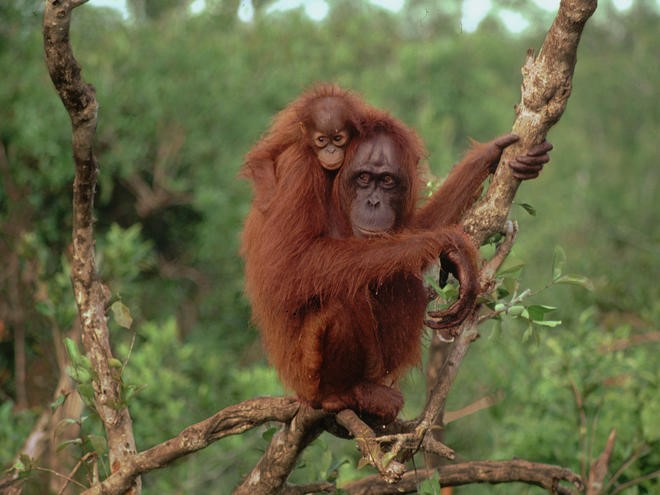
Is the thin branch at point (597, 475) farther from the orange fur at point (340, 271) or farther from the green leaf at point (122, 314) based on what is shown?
the green leaf at point (122, 314)

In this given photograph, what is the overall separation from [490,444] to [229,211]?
434 centimetres

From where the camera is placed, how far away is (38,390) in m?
8.34

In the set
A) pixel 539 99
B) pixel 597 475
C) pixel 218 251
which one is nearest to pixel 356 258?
pixel 539 99

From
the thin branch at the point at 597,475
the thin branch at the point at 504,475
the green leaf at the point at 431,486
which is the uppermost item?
the green leaf at the point at 431,486

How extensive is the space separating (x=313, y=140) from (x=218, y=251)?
756 centimetres

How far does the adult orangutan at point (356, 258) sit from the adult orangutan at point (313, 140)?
0.03m

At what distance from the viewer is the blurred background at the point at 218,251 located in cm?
664

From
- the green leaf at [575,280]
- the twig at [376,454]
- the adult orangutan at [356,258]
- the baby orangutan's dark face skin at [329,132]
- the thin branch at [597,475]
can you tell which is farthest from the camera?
the thin branch at [597,475]

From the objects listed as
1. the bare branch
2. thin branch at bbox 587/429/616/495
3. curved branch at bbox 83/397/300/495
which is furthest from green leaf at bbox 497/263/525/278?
thin branch at bbox 587/429/616/495

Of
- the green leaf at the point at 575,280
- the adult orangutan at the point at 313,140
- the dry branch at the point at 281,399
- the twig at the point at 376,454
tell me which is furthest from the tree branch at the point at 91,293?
the green leaf at the point at 575,280

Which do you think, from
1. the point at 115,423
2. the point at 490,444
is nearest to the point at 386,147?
the point at 115,423

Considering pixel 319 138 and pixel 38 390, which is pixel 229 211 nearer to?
pixel 38 390

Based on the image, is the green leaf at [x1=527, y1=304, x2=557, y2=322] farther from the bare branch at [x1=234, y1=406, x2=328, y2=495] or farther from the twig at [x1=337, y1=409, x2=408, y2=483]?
the bare branch at [x1=234, y1=406, x2=328, y2=495]

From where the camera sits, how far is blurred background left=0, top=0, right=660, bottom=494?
6637 millimetres
